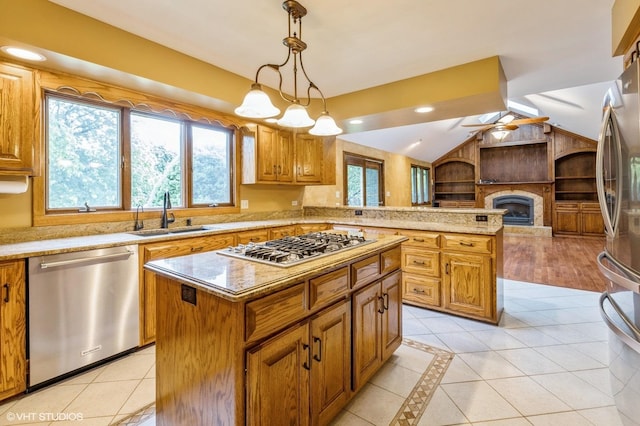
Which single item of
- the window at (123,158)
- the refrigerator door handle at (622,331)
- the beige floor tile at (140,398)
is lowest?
the beige floor tile at (140,398)

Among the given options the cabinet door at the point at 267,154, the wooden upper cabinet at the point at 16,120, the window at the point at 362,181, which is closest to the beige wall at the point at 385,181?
the window at the point at 362,181

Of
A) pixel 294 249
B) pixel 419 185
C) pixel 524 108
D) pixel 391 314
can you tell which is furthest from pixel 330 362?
pixel 524 108

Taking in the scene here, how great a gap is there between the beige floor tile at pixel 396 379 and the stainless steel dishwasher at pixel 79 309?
6.32 feet

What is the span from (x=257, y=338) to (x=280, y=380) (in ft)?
0.82

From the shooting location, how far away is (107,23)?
217cm

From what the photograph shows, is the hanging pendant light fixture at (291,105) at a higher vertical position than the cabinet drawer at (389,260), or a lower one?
higher

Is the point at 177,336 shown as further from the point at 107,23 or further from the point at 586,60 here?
the point at 586,60

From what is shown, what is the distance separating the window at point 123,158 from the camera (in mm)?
2482

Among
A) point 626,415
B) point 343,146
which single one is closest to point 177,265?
point 626,415

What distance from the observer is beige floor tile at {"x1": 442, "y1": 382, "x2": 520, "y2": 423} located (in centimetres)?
170

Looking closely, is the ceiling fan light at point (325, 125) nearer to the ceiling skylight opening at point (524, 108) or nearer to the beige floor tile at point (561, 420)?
the beige floor tile at point (561, 420)

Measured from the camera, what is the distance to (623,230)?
151 centimetres

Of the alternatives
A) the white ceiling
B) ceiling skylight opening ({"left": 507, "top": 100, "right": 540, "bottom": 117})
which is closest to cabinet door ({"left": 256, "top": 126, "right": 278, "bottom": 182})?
the white ceiling

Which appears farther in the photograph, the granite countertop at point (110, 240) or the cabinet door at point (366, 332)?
the granite countertop at point (110, 240)
